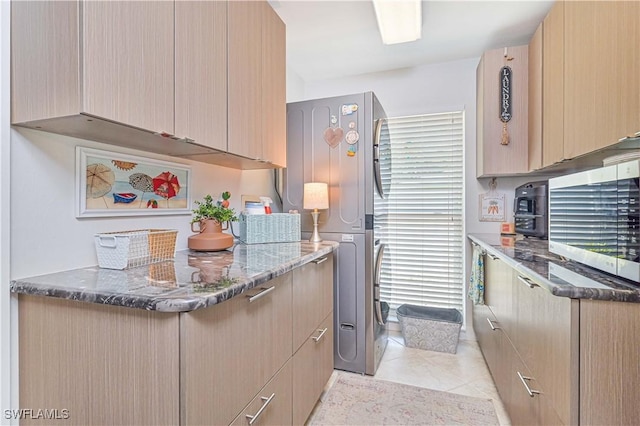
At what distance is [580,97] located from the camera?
1597mm

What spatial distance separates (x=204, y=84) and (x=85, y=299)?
913 mm

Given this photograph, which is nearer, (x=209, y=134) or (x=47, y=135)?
(x=47, y=135)

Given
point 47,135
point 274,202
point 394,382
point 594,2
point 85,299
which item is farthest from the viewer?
point 274,202

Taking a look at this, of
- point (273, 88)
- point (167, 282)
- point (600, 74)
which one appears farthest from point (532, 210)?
point (167, 282)

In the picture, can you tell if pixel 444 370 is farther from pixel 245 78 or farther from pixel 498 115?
pixel 245 78

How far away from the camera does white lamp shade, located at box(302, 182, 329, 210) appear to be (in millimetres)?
2064

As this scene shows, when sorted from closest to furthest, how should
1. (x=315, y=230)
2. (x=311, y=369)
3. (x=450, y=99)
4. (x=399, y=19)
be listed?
(x=311, y=369) < (x=399, y=19) < (x=315, y=230) < (x=450, y=99)

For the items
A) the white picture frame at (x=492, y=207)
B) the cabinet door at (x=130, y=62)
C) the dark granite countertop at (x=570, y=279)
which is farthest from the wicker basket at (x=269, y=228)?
the white picture frame at (x=492, y=207)

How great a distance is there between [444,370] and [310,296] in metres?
1.39

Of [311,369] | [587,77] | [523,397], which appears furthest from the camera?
[311,369]

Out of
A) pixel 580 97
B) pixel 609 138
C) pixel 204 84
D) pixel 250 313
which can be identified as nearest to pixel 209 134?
pixel 204 84

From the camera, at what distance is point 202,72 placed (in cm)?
129

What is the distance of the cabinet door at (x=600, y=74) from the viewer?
124 cm

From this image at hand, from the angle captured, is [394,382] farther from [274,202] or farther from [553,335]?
[274,202]
